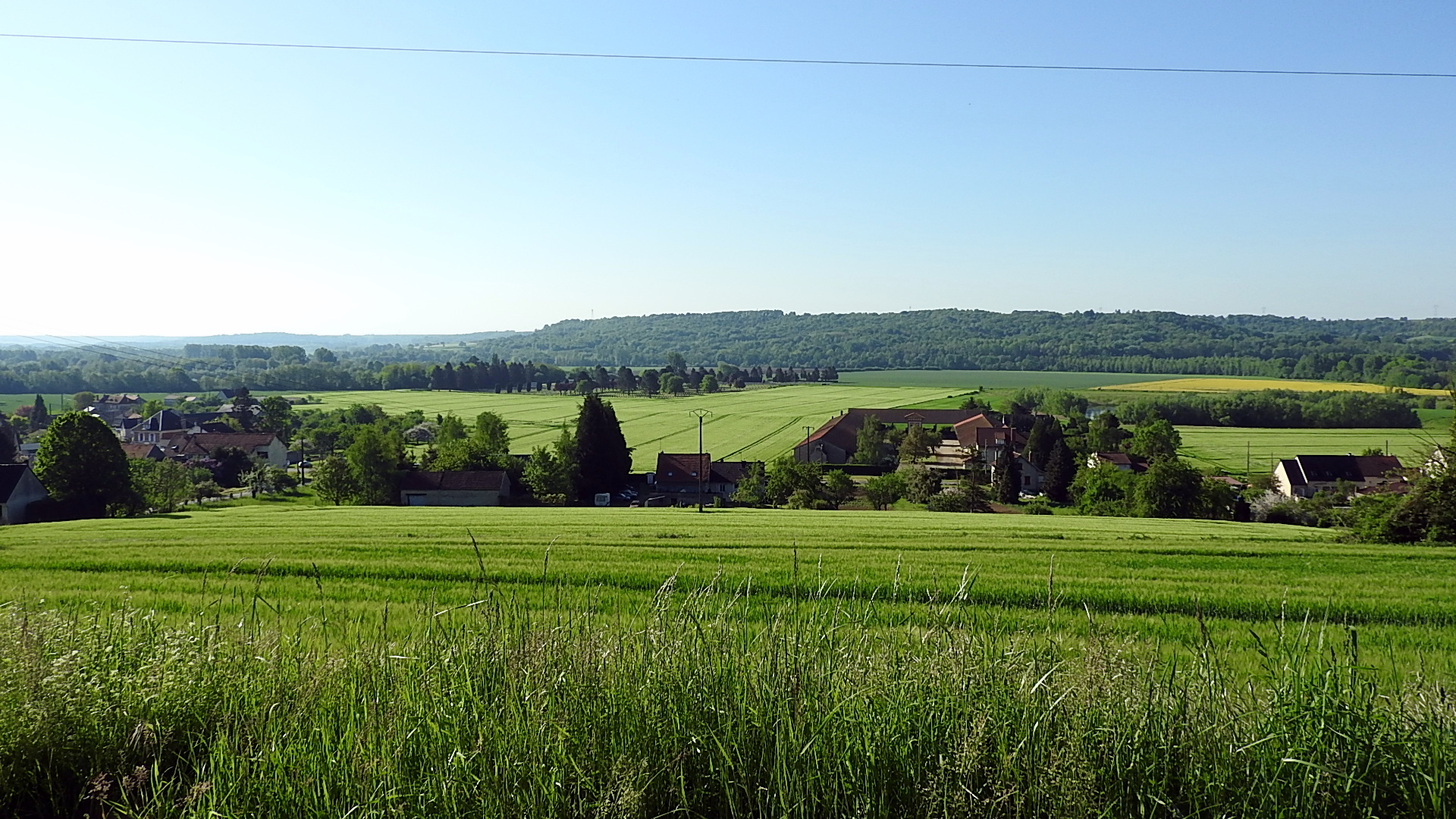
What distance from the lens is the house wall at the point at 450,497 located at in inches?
2031

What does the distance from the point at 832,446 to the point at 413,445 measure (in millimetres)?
35977

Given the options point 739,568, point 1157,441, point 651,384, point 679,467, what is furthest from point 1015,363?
point 739,568

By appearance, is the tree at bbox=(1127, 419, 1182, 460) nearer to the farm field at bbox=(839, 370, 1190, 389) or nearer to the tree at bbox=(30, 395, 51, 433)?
the farm field at bbox=(839, 370, 1190, 389)

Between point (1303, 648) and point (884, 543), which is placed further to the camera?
point (884, 543)

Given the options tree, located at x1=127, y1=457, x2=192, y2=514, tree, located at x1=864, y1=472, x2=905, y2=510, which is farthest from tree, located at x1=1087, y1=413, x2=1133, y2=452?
tree, located at x1=127, y1=457, x2=192, y2=514

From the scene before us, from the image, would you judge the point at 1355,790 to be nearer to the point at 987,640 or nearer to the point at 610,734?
the point at 987,640

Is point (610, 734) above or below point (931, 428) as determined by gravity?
above

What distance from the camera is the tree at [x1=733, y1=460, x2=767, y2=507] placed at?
53.5m

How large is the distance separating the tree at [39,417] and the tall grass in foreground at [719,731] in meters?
100

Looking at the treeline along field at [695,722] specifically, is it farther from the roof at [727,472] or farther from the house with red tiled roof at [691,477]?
the roof at [727,472]

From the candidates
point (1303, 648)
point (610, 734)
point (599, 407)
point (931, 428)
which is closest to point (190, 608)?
point (610, 734)

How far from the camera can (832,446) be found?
75062mm

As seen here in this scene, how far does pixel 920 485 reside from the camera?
177 feet

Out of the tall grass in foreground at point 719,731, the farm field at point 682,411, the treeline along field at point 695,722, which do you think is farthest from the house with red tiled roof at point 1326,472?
the tall grass in foreground at point 719,731
